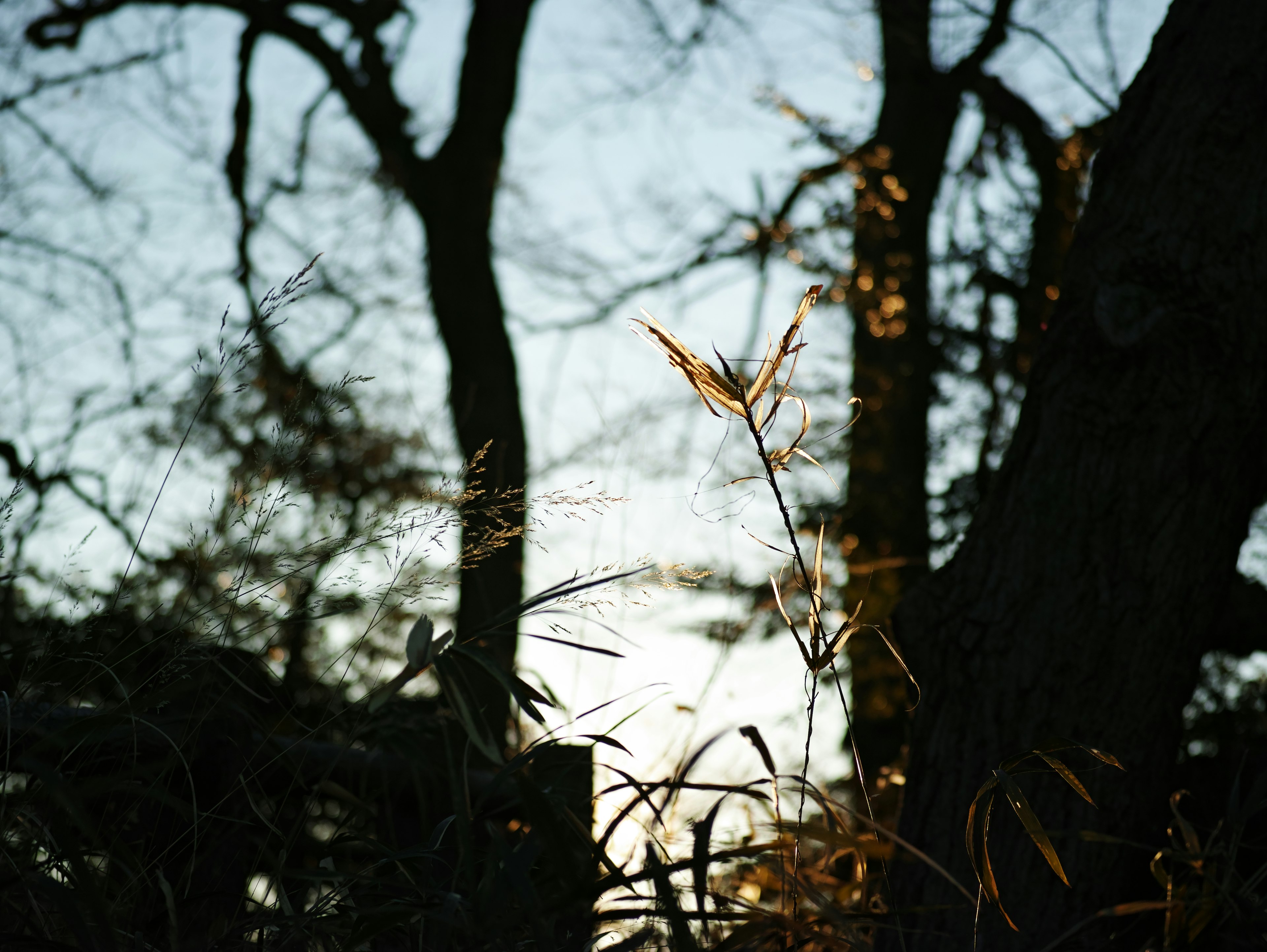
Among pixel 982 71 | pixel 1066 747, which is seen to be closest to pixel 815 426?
pixel 982 71

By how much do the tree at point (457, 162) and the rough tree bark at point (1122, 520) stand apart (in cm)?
255

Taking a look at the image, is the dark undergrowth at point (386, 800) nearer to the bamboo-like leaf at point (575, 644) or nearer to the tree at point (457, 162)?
the bamboo-like leaf at point (575, 644)

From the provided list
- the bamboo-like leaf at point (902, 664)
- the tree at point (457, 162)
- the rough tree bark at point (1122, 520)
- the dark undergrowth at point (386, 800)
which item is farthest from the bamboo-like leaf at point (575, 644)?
the tree at point (457, 162)

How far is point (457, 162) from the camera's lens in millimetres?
5449

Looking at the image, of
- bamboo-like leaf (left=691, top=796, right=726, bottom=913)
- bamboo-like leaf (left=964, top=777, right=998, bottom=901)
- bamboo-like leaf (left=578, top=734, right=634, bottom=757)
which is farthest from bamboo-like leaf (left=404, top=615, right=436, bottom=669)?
bamboo-like leaf (left=964, top=777, right=998, bottom=901)

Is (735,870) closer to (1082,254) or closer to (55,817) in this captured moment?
(55,817)

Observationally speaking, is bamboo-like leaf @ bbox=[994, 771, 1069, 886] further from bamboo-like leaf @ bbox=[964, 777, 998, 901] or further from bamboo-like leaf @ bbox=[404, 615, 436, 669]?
bamboo-like leaf @ bbox=[404, 615, 436, 669]

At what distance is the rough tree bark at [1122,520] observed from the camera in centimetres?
182

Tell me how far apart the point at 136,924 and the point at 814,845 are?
202cm

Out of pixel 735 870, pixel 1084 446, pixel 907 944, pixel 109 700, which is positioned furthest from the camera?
pixel 1084 446

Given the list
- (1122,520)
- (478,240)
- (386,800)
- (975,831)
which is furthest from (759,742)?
(478,240)

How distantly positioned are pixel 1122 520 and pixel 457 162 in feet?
15.2

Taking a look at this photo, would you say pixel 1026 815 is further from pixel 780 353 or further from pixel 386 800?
pixel 386 800

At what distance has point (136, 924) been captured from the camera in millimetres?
1121
